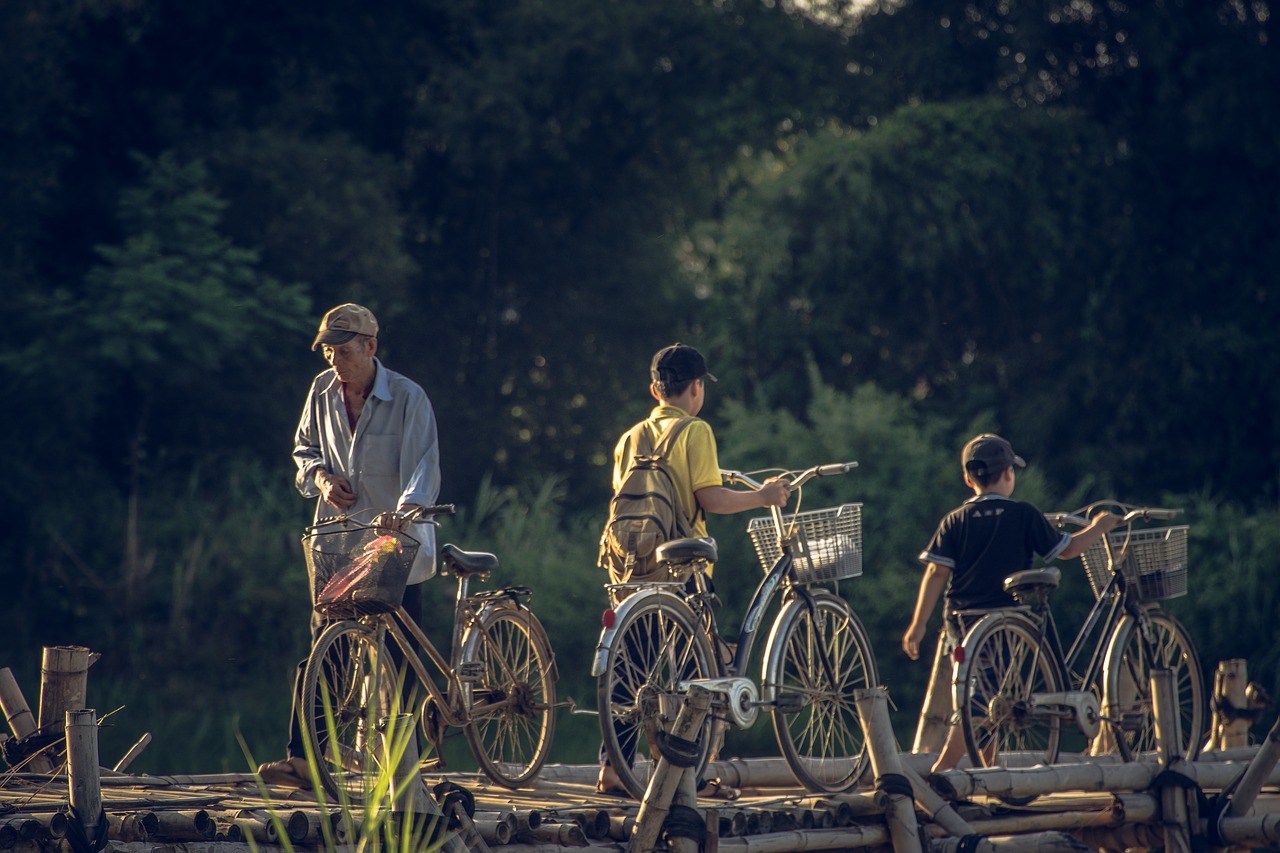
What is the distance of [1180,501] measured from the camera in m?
19.4

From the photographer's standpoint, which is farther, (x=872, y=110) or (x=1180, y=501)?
(x=872, y=110)

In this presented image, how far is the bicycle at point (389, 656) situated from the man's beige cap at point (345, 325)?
0.64 metres

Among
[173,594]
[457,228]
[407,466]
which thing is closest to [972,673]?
[407,466]

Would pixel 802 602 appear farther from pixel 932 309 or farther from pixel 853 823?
pixel 932 309

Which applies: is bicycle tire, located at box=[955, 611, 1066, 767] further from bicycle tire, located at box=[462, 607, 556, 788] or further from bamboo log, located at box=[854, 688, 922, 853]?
bicycle tire, located at box=[462, 607, 556, 788]

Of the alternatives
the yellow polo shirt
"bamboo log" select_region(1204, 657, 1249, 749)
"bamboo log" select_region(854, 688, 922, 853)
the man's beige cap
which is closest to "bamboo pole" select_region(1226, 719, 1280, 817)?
"bamboo log" select_region(854, 688, 922, 853)

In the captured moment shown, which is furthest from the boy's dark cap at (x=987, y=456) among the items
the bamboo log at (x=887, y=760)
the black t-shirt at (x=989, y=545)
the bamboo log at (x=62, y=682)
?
the bamboo log at (x=62, y=682)

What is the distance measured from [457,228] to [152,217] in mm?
Result: 6303

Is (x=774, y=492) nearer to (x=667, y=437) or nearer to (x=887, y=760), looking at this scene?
(x=667, y=437)

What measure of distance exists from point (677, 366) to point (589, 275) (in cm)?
1769

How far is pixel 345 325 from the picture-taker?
649cm

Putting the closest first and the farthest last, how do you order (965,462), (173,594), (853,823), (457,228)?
(853,823) → (965,462) → (173,594) → (457,228)

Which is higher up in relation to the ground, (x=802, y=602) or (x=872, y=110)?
(x=872, y=110)

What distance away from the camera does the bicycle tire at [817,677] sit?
23.2 feet
